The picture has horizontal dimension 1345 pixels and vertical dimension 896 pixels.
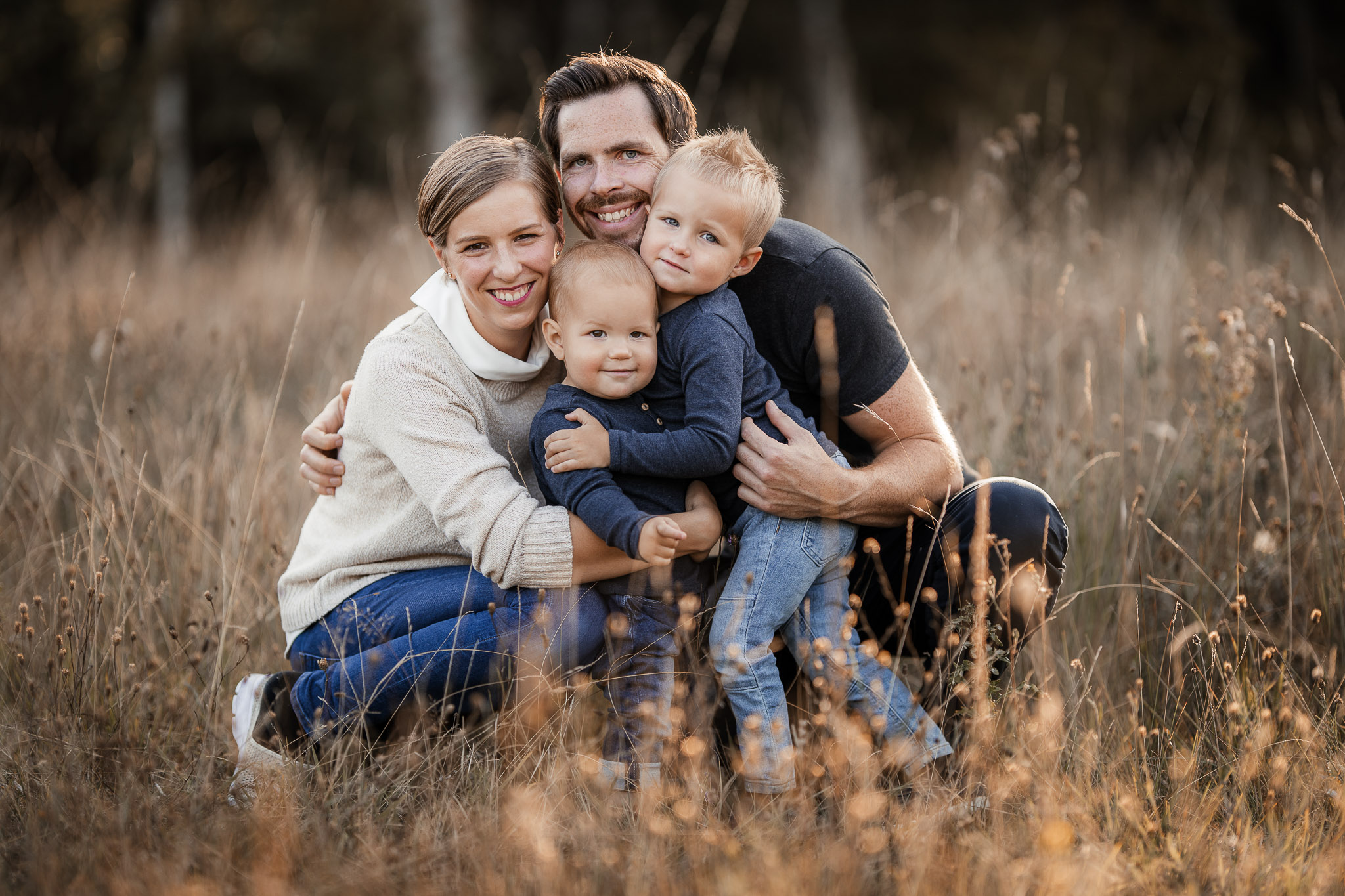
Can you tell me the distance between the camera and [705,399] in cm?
200

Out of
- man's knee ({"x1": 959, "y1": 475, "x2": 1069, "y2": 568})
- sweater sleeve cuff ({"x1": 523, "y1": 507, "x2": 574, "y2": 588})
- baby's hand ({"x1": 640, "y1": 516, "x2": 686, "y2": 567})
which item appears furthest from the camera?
man's knee ({"x1": 959, "y1": 475, "x2": 1069, "y2": 568})

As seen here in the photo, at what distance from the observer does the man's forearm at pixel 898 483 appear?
2119mm

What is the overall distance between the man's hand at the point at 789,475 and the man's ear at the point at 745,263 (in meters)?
0.35

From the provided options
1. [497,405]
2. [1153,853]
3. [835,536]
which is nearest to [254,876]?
[497,405]

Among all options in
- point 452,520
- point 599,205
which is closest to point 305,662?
point 452,520

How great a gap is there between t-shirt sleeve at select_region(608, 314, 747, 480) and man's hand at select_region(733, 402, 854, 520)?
55mm

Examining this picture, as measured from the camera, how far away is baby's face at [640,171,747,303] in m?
2.06

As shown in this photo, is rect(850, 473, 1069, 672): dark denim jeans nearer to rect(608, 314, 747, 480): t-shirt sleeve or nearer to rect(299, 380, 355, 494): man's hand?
rect(608, 314, 747, 480): t-shirt sleeve

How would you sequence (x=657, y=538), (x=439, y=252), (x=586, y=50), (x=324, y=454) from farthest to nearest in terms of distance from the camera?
(x=586, y=50) → (x=324, y=454) → (x=439, y=252) → (x=657, y=538)

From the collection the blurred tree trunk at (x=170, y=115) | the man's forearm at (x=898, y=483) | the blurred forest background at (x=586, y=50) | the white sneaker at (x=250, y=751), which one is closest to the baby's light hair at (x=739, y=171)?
the man's forearm at (x=898, y=483)

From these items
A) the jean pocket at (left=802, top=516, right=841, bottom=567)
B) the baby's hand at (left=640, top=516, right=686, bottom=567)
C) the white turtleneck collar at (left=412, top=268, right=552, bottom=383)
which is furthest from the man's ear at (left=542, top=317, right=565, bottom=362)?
the jean pocket at (left=802, top=516, right=841, bottom=567)

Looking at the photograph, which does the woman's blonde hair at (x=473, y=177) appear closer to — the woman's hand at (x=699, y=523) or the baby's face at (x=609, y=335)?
the baby's face at (x=609, y=335)

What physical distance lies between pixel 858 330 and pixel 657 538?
701 millimetres

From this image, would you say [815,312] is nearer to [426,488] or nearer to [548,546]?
[548,546]
